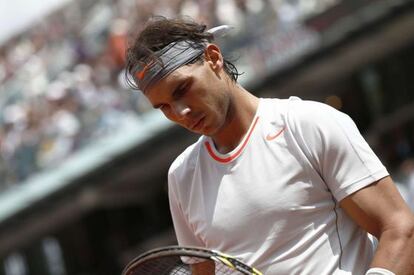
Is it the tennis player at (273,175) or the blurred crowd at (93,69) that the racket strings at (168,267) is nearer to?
the tennis player at (273,175)

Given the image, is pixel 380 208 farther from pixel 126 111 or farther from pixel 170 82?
pixel 126 111

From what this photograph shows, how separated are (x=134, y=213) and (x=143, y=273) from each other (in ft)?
59.7

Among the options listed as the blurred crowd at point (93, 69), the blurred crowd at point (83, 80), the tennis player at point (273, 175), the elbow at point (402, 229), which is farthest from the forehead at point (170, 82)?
the blurred crowd at point (83, 80)

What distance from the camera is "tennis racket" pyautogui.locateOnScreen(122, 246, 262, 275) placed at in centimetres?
372

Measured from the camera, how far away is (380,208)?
375 centimetres

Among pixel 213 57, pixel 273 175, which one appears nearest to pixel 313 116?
pixel 273 175

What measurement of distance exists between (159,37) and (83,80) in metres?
16.4

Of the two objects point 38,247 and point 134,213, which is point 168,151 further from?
point 38,247

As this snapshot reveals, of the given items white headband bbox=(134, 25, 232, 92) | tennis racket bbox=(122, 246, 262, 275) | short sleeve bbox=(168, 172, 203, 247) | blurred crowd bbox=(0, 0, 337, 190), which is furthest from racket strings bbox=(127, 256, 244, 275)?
blurred crowd bbox=(0, 0, 337, 190)

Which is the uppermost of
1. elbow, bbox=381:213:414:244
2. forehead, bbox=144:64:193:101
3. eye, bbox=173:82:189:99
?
forehead, bbox=144:64:193:101

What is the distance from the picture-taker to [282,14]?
1738 centimetres

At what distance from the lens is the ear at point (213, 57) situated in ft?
13.4

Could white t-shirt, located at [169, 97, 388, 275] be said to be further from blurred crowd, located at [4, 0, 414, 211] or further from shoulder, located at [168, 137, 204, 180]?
blurred crowd, located at [4, 0, 414, 211]

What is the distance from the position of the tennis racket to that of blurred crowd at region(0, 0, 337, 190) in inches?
468
